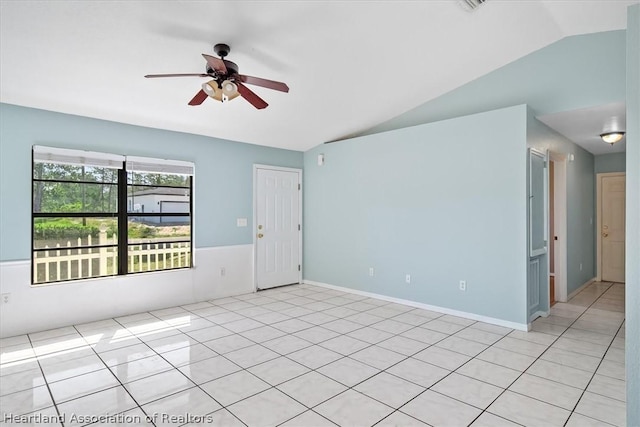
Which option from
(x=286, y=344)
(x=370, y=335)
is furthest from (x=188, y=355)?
(x=370, y=335)

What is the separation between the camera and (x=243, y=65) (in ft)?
11.8

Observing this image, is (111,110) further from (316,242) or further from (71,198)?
(316,242)

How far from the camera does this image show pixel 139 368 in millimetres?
2967

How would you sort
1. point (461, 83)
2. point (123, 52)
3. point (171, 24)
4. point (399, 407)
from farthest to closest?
point (461, 83) → point (123, 52) → point (171, 24) → point (399, 407)

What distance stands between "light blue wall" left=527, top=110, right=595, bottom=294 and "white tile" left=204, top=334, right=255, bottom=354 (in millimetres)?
4004

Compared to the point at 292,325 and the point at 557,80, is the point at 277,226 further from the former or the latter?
the point at 557,80

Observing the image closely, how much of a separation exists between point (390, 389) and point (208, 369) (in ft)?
4.95

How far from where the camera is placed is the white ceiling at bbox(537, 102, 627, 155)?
400 cm

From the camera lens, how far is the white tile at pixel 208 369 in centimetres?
280

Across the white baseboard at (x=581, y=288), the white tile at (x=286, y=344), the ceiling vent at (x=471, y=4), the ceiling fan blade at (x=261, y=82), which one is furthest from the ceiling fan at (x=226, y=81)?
the white baseboard at (x=581, y=288)

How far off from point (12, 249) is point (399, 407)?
165 inches

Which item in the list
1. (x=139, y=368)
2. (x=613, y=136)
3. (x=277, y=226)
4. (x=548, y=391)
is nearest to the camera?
(x=548, y=391)

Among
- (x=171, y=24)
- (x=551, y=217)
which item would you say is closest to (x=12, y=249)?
(x=171, y=24)

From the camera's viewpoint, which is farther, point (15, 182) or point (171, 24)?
point (15, 182)
